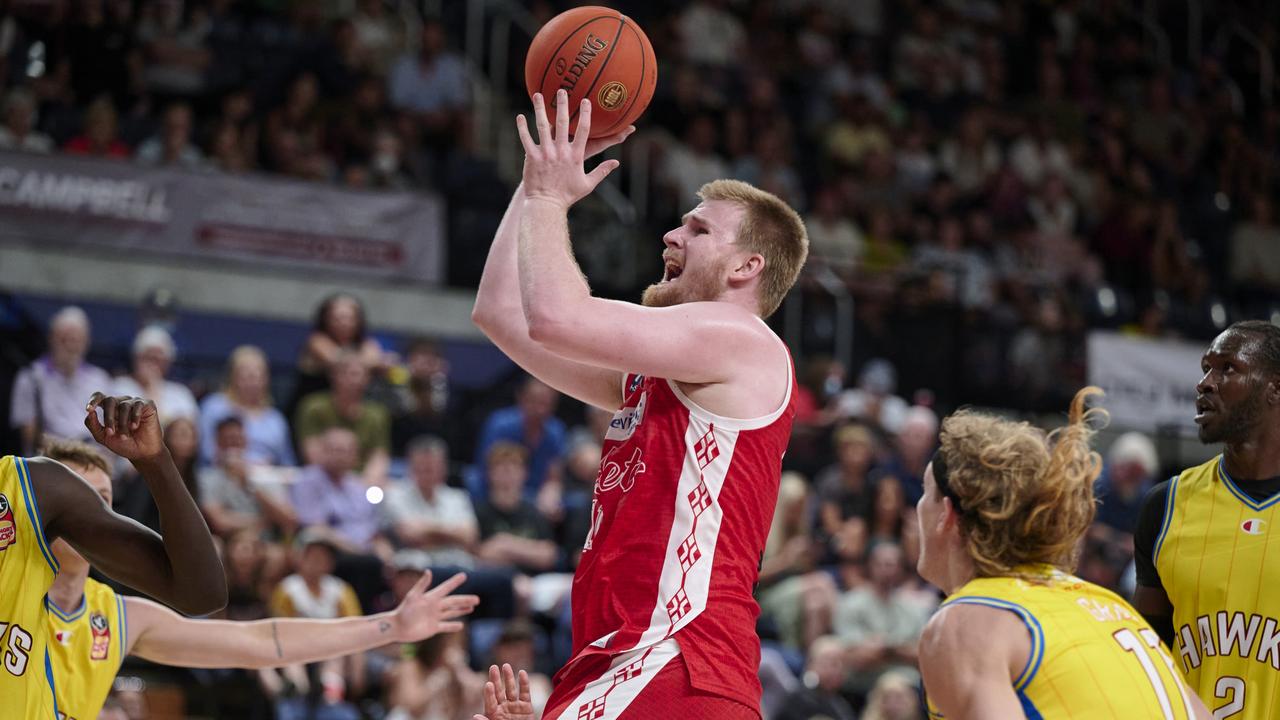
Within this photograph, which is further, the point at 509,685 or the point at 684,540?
the point at 509,685

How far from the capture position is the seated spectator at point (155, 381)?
9.67 meters

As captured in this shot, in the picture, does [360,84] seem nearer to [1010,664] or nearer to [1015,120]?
[1015,120]

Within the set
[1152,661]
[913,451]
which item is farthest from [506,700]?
[913,451]

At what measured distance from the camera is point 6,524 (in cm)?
406

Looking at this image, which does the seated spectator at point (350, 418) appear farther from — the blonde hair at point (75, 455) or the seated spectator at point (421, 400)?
the blonde hair at point (75, 455)

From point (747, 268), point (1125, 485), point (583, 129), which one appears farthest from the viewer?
point (1125, 485)

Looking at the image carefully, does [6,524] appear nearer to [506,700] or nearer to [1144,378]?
[506,700]

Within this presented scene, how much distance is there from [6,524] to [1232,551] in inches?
136

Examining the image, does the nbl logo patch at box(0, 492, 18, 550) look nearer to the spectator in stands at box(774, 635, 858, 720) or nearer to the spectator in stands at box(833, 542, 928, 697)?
the spectator in stands at box(774, 635, 858, 720)

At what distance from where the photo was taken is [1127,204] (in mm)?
18188

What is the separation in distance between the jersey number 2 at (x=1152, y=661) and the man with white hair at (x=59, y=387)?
723 centimetres

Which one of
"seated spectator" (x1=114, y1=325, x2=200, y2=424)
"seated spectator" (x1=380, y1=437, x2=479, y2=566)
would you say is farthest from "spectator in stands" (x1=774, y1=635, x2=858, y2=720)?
"seated spectator" (x1=114, y1=325, x2=200, y2=424)

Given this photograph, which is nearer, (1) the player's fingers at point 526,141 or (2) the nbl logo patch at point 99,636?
(1) the player's fingers at point 526,141

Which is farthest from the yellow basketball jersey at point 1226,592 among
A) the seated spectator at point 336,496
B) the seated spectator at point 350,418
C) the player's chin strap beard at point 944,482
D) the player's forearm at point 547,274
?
the seated spectator at point 350,418
